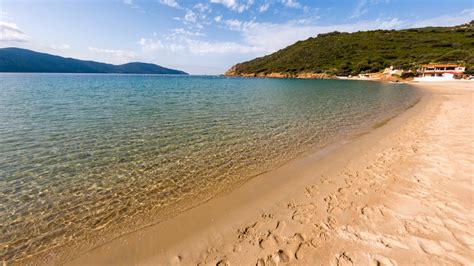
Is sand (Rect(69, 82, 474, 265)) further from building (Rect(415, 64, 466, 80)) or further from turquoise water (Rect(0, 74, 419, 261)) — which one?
building (Rect(415, 64, 466, 80))

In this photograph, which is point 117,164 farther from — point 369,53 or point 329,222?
point 369,53

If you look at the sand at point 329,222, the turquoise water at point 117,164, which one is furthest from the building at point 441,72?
the sand at point 329,222

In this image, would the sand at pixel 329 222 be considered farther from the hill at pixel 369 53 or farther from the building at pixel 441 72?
the hill at pixel 369 53

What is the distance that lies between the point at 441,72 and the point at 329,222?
109m

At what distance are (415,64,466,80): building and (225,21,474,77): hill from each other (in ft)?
12.6

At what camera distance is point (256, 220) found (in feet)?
18.7

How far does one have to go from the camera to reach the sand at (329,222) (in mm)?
4328

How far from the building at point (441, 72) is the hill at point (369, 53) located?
3.84m

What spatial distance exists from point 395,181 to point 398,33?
20413cm

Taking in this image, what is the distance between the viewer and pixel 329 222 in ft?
17.4

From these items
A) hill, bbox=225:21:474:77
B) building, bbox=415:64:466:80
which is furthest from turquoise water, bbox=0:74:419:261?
hill, bbox=225:21:474:77

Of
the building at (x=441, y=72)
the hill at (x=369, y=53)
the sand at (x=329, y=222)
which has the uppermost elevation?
the hill at (x=369, y=53)

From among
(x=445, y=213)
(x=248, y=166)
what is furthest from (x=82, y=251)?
(x=445, y=213)

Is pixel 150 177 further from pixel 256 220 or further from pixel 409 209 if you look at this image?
pixel 409 209
